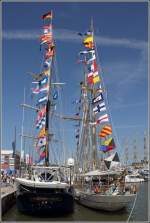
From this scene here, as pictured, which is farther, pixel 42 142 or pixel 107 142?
pixel 107 142

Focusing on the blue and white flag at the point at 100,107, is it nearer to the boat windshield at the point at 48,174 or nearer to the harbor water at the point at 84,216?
the boat windshield at the point at 48,174

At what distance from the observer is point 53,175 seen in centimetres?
4016

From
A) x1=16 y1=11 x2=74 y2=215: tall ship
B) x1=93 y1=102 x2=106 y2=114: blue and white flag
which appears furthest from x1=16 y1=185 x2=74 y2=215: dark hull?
x1=93 y1=102 x2=106 y2=114: blue and white flag

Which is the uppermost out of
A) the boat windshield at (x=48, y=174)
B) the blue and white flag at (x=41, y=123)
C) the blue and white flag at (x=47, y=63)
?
the blue and white flag at (x=47, y=63)

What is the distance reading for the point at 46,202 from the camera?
119 ft

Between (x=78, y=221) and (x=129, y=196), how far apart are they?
675 centimetres

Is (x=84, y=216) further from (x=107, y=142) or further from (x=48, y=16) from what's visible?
(x=48, y=16)

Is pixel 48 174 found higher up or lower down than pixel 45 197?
higher up

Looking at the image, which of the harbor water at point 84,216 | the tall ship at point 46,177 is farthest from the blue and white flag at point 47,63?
the harbor water at point 84,216

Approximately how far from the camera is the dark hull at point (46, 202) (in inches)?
1430

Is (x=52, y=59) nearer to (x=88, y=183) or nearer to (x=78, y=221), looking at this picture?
(x=88, y=183)

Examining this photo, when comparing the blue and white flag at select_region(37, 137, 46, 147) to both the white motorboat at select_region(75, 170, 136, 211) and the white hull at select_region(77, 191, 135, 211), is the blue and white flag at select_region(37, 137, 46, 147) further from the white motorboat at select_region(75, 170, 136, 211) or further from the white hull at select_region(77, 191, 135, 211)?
the white hull at select_region(77, 191, 135, 211)

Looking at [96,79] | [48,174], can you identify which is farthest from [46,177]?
[96,79]

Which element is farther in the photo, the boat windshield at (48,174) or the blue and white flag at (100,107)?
the blue and white flag at (100,107)
